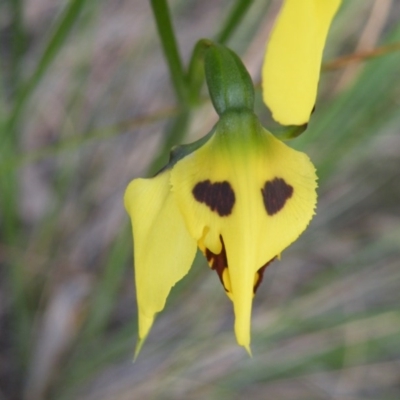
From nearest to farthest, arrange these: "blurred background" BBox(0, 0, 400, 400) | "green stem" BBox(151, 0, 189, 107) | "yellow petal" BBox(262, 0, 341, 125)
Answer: "yellow petal" BBox(262, 0, 341, 125) → "green stem" BBox(151, 0, 189, 107) → "blurred background" BBox(0, 0, 400, 400)

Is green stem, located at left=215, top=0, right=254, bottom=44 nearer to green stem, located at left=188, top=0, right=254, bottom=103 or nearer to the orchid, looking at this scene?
green stem, located at left=188, top=0, right=254, bottom=103

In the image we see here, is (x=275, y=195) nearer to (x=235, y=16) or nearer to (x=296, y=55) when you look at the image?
(x=296, y=55)

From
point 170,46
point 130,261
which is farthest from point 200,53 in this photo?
point 130,261

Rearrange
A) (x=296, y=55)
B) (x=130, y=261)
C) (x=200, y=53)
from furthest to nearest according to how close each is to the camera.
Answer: (x=130, y=261), (x=200, y=53), (x=296, y=55)

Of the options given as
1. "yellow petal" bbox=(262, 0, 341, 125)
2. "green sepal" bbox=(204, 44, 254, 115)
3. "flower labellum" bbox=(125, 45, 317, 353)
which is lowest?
"flower labellum" bbox=(125, 45, 317, 353)

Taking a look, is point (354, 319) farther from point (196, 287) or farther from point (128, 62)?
point (128, 62)

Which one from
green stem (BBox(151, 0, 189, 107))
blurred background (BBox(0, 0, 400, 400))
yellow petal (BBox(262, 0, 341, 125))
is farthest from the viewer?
blurred background (BBox(0, 0, 400, 400))

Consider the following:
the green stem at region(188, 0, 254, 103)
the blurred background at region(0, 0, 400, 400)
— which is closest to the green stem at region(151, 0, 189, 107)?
the green stem at region(188, 0, 254, 103)
